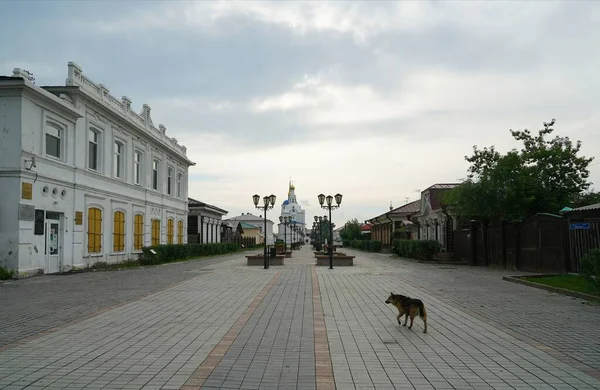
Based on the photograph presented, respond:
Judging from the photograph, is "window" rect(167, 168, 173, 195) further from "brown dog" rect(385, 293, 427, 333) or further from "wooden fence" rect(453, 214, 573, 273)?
"brown dog" rect(385, 293, 427, 333)

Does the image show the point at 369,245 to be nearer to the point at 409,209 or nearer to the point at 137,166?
the point at 409,209

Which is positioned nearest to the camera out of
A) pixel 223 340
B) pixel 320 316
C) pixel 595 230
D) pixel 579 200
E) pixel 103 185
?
pixel 223 340

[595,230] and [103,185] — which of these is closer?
[595,230]

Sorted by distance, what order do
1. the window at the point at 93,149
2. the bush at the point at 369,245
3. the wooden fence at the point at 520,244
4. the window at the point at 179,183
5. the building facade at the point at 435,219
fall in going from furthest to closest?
the bush at the point at 369,245 < the window at the point at 179,183 < the building facade at the point at 435,219 < the window at the point at 93,149 < the wooden fence at the point at 520,244

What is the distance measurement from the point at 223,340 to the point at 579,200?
27407 millimetres

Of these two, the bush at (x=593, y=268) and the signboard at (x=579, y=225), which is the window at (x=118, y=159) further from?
the bush at (x=593, y=268)

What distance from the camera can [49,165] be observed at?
20.1 meters

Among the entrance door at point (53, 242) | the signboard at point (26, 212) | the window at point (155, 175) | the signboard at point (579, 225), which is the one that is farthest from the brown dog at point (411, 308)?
the window at point (155, 175)

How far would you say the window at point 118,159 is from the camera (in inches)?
1068

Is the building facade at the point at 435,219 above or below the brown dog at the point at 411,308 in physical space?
above

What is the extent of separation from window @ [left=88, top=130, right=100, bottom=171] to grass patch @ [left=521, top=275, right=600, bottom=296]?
18778 mm

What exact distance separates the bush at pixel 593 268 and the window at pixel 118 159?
2196 centimetres

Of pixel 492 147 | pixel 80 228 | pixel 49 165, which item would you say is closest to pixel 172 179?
pixel 80 228

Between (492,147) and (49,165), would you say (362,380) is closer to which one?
(49,165)
